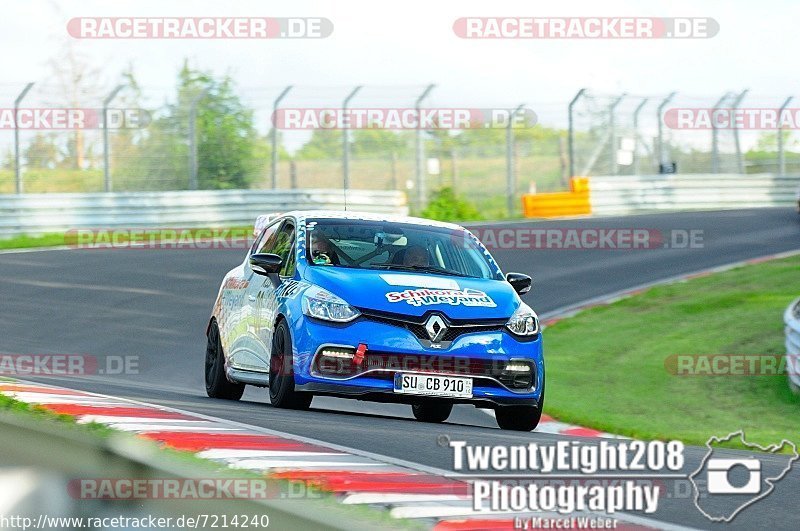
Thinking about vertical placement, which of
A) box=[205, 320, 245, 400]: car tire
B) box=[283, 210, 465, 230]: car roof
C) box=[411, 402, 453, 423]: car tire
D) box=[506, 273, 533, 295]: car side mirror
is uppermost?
box=[283, 210, 465, 230]: car roof

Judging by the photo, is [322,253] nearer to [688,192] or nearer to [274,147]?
[274,147]

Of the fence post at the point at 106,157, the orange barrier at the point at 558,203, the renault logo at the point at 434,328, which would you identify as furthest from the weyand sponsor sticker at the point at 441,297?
the orange barrier at the point at 558,203

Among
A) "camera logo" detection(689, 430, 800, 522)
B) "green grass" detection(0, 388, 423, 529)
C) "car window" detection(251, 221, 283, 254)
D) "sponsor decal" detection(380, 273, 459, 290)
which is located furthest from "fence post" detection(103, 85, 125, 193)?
"camera logo" detection(689, 430, 800, 522)

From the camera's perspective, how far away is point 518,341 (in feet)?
32.2

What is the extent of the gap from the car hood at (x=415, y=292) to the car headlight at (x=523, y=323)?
5 centimetres

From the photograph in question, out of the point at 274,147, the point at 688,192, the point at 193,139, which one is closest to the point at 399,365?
the point at 193,139

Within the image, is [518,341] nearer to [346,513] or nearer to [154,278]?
[346,513]

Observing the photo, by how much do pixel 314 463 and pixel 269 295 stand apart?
161 inches

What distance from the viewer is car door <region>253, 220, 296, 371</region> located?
1034cm

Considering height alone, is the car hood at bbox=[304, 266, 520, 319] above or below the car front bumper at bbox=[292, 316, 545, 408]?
above

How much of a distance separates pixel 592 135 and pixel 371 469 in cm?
3005

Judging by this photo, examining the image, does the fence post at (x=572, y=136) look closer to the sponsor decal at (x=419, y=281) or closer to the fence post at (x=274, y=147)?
the fence post at (x=274, y=147)

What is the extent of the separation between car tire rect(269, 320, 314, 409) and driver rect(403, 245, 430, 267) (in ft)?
3.68

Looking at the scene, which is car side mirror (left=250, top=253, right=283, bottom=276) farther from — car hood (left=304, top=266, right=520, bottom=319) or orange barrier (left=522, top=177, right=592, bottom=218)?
orange barrier (left=522, top=177, right=592, bottom=218)
